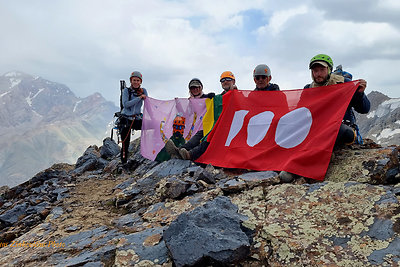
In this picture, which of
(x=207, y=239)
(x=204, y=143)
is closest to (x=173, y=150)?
(x=204, y=143)

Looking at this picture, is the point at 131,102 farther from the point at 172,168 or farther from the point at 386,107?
the point at 386,107

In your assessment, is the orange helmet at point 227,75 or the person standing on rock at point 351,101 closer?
the person standing on rock at point 351,101

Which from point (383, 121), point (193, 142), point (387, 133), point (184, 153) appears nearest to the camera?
point (184, 153)

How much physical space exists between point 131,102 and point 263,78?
497cm

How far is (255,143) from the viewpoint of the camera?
6.71 meters

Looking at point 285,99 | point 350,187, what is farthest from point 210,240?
point 285,99

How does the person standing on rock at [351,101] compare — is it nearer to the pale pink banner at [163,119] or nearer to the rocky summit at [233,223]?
the rocky summit at [233,223]

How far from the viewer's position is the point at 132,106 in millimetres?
10453

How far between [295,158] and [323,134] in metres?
0.80

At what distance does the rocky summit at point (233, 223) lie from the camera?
3139mm

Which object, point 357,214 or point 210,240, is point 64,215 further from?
point 357,214

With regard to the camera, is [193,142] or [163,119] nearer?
[193,142]

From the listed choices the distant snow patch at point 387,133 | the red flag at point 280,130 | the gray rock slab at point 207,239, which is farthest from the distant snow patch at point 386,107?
the gray rock slab at point 207,239

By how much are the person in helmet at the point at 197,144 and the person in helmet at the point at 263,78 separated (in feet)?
2.96
